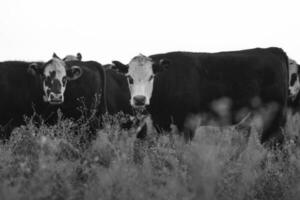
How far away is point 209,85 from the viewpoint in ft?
28.7

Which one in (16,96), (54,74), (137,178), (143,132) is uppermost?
(54,74)

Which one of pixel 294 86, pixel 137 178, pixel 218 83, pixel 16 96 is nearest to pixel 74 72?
pixel 16 96

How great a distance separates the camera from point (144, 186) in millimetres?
4430

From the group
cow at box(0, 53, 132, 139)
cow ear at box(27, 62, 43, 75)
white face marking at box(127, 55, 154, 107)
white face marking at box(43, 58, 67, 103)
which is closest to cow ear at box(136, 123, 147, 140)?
white face marking at box(127, 55, 154, 107)

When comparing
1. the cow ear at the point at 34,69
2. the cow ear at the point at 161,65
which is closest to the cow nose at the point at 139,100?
the cow ear at the point at 161,65

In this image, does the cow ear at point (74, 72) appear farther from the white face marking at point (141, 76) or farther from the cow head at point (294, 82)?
the cow head at point (294, 82)

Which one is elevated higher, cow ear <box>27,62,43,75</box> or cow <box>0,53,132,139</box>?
cow ear <box>27,62,43,75</box>

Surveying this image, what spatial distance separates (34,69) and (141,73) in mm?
2072

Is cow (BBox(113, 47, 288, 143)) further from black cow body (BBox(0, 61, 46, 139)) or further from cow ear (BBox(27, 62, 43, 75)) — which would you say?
black cow body (BBox(0, 61, 46, 139))

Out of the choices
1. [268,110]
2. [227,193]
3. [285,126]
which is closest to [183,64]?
[268,110]

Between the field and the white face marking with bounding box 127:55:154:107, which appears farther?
the white face marking with bounding box 127:55:154:107

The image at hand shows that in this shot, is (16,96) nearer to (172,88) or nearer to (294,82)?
(172,88)

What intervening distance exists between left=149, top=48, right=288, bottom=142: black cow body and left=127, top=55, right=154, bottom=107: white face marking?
203mm

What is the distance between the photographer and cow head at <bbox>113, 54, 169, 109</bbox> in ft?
27.3
